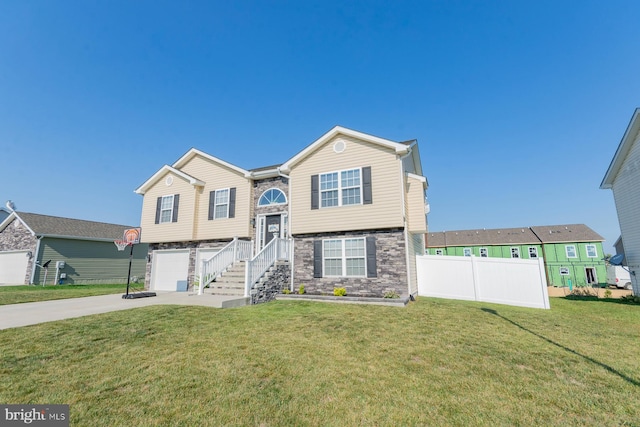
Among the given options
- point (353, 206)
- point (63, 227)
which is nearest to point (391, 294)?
point (353, 206)

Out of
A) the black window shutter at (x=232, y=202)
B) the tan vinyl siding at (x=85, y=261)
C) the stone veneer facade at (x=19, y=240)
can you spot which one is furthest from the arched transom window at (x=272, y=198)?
the stone veneer facade at (x=19, y=240)

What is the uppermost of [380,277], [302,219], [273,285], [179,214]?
[179,214]

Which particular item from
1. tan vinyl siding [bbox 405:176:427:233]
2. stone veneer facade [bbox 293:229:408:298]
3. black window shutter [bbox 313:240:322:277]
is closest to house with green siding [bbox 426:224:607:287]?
tan vinyl siding [bbox 405:176:427:233]

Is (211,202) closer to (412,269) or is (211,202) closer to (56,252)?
(412,269)

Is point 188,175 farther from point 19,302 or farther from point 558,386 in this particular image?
point 558,386

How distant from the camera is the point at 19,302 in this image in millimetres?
10328

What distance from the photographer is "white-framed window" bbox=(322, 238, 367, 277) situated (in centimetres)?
1156

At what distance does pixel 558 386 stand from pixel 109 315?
32.4 ft

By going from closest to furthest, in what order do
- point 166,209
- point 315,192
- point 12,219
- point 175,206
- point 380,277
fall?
point 380,277
point 315,192
point 175,206
point 166,209
point 12,219

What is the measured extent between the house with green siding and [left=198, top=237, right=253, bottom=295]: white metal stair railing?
1084 inches

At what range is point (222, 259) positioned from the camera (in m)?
12.7

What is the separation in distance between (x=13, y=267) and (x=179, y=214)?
630 inches

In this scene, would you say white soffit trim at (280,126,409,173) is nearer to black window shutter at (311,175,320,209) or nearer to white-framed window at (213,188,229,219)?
black window shutter at (311,175,320,209)

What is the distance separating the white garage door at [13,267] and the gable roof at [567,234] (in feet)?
165
